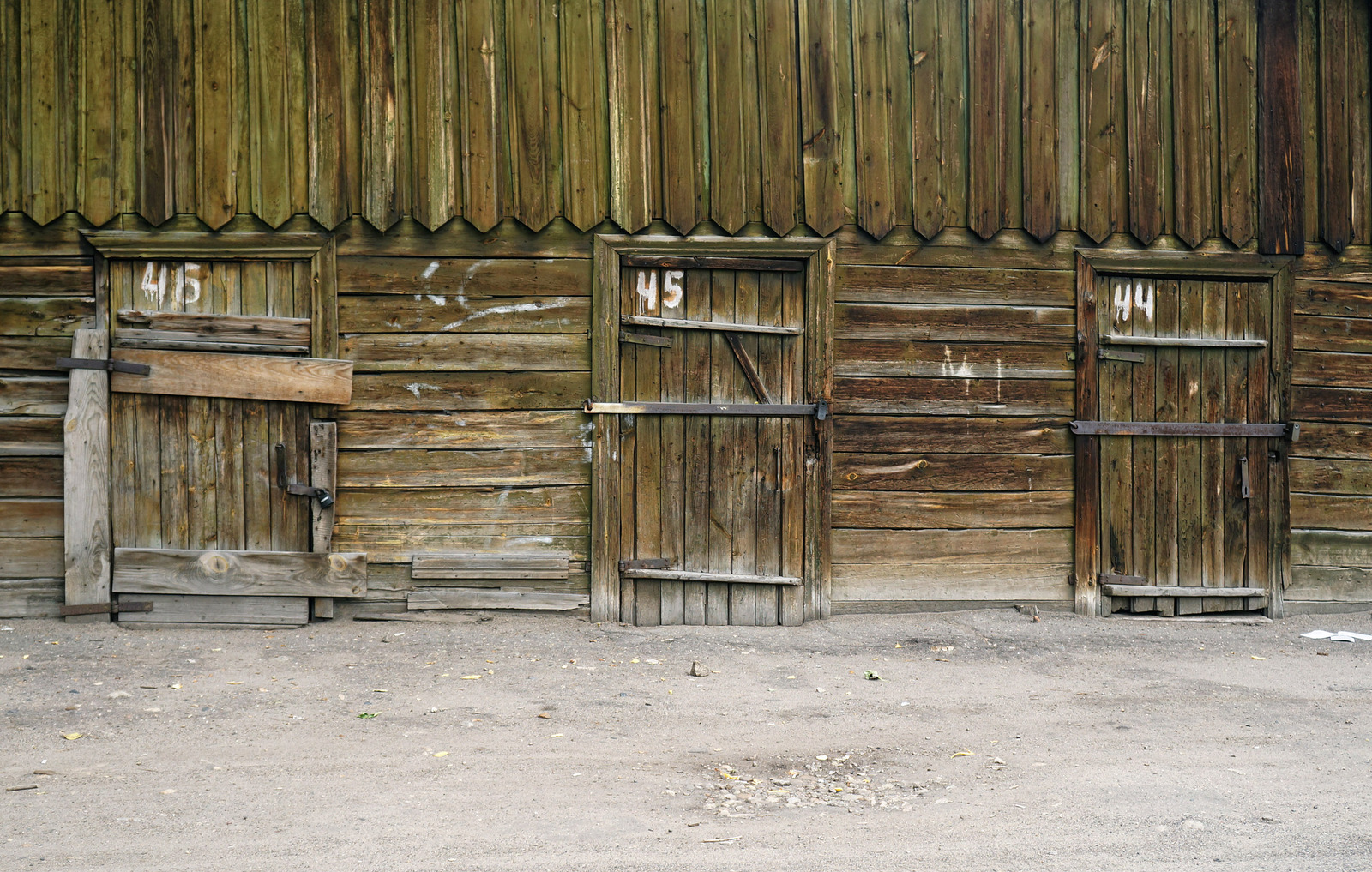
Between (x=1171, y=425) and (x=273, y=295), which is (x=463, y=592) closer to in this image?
(x=273, y=295)

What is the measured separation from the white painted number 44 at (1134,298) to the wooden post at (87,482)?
21.2 feet

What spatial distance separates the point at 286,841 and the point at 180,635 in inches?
129

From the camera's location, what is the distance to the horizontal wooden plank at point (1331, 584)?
23.1ft

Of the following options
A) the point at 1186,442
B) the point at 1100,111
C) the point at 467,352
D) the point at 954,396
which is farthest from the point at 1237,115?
the point at 467,352

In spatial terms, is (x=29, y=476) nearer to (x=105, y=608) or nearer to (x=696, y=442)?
(x=105, y=608)

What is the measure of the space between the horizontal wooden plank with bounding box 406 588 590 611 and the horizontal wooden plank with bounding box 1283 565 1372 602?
490cm

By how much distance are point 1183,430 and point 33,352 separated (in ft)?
24.2

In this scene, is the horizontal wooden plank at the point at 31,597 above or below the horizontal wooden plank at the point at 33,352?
below

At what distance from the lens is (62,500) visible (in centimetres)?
619

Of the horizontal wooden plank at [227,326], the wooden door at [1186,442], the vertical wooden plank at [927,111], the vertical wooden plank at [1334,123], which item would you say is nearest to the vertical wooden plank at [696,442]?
the vertical wooden plank at [927,111]

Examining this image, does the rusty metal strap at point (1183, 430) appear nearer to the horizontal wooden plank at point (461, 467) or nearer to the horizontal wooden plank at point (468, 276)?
the horizontal wooden plank at point (461, 467)

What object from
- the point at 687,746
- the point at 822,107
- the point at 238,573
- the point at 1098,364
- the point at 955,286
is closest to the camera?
the point at 687,746

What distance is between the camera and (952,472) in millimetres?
6758

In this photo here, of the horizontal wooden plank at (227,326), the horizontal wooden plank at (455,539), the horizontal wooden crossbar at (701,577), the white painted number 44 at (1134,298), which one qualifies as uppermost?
the white painted number 44 at (1134,298)
